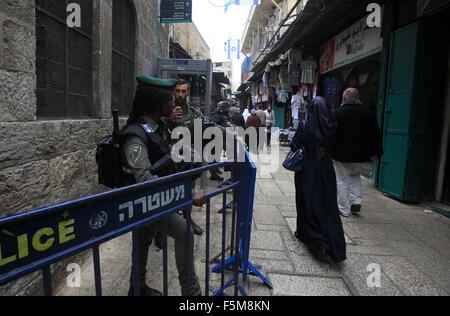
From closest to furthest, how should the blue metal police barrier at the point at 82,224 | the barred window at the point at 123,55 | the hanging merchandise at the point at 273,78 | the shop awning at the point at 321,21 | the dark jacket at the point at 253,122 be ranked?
the blue metal police barrier at the point at 82,224
the barred window at the point at 123,55
the shop awning at the point at 321,21
the dark jacket at the point at 253,122
the hanging merchandise at the point at 273,78

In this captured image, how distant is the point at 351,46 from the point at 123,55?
5.51m

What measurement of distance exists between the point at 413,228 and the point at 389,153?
1.89 m

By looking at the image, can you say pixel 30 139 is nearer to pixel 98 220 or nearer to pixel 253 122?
pixel 98 220

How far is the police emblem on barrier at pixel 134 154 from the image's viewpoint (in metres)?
2.18

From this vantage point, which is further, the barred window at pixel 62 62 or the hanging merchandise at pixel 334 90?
the hanging merchandise at pixel 334 90

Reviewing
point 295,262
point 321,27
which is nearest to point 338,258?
point 295,262

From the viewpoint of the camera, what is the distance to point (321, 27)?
336 inches

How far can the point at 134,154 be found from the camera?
7.16 feet

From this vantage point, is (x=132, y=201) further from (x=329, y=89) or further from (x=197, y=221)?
(x=329, y=89)

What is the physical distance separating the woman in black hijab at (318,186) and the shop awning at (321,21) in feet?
13.1

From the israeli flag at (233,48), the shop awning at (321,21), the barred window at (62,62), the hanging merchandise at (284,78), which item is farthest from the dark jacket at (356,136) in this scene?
the israeli flag at (233,48)

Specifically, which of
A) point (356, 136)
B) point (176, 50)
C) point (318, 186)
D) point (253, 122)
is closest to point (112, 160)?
point (318, 186)

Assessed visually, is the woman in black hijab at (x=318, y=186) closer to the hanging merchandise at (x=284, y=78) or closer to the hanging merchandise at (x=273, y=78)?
the hanging merchandise at (x=284, y=78)

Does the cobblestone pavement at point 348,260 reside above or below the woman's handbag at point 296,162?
below
